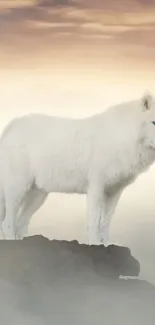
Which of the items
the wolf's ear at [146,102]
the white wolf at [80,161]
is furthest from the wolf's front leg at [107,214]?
the wolf's ear at [146,102]

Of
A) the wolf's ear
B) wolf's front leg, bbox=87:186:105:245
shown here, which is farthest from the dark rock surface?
the wolf's ear

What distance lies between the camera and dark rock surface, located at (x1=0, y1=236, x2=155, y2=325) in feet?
4.41

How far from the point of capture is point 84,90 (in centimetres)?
158

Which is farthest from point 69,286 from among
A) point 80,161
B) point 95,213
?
point 80,161

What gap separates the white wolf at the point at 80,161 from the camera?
145 centimetres

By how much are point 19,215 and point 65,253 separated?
0.61 feet

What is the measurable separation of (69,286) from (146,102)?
57 cm

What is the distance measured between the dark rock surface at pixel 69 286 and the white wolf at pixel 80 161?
0.21 feet

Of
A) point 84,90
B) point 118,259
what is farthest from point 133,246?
point 84,90

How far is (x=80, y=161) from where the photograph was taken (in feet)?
4.77

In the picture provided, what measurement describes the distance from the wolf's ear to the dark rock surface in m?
0.41

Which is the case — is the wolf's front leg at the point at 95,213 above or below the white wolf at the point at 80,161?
below

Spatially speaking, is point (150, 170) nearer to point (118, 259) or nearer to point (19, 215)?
point (118, 259)

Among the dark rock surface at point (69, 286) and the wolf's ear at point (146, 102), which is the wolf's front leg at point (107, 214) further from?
the wolf's ear at point (146, 102)
